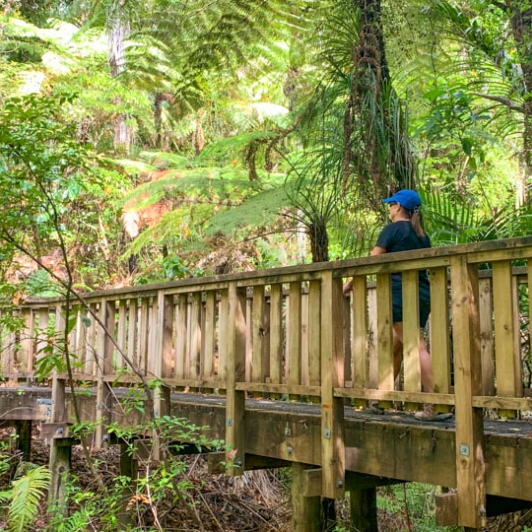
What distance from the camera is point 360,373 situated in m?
4.29

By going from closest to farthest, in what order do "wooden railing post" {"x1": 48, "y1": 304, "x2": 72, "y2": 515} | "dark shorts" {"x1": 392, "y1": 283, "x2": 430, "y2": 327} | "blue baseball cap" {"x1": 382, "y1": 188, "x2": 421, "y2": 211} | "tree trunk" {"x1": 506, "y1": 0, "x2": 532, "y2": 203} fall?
"dark shorts" {"x1": 392, "y1": 283, "x2": 430, "y2": 327}, "blue baseball cap" {"x1": 382, "y1": 188, "x2": 421, "y2": 211}, "tree trunk" {"x1": 506, "y1": 0, "x2": 532, "y2": 203}, "wooden railing post" {"x1": 48, "y1": 304, "x2": 72, "y2": 515}

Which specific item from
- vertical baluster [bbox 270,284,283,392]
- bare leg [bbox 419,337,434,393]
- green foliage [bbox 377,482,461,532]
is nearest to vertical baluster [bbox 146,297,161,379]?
vertical baluster [bbox 270,284,283,392]

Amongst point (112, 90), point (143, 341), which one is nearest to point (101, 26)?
point (112, 90)

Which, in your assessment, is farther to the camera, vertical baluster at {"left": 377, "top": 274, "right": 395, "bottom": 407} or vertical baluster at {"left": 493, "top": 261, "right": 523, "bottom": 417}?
vertical baluster at {"left": 377, "top": 274, "right": 395, "bottom": 407}

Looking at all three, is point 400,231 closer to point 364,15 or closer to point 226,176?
point 364,15

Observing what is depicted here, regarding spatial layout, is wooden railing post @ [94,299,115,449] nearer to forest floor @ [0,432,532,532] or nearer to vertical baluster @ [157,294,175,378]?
vertical baluster @ [157,294,175,378]

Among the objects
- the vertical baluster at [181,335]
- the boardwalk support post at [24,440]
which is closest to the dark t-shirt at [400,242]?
the vertical baluster at [181,335]

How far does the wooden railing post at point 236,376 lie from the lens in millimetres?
5227

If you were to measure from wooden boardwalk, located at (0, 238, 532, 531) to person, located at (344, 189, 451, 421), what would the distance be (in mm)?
169

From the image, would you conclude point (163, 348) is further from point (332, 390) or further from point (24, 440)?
point (24, 440)

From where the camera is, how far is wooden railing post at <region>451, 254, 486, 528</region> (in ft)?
11.4

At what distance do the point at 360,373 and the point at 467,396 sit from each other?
89 cm

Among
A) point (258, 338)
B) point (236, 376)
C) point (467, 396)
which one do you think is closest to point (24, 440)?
point (236, 376)

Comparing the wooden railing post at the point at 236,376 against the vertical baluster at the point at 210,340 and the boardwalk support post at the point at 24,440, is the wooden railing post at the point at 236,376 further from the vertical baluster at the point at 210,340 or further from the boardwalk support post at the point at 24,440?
the boardwalk support post at the point at 24,440
